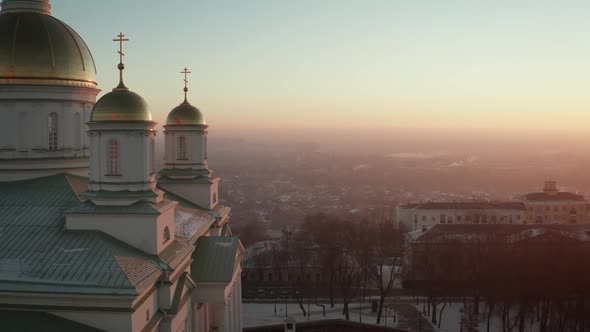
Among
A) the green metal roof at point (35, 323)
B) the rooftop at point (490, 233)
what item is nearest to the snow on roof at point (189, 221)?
the green metal roof at point (35, 323)

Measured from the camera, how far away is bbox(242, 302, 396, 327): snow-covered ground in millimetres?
32750

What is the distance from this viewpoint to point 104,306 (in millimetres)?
13430

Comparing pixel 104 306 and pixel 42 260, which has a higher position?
pixel 42 260

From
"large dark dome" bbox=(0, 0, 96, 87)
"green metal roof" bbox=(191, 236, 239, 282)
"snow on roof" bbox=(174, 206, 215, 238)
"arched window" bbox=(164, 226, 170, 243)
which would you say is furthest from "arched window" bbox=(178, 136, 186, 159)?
"arched window" bbox=(164, 226, 170, 243)

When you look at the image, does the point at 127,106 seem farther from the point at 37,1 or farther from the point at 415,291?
the point at 415,291

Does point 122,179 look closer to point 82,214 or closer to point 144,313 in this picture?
point 82,214

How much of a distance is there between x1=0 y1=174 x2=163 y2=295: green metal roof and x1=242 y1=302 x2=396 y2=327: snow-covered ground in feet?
56.2

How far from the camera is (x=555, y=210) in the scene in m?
67.2

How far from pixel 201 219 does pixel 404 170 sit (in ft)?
554

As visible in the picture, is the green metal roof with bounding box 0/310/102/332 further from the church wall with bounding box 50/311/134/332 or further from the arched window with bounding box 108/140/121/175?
the arched window with bounding box 108/140/121/175

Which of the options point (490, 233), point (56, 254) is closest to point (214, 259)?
point (56, 254)

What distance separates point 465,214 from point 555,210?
38.1ft

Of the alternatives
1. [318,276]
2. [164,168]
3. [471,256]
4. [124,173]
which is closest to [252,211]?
[318,276]

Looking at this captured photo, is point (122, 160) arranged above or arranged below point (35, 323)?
above
